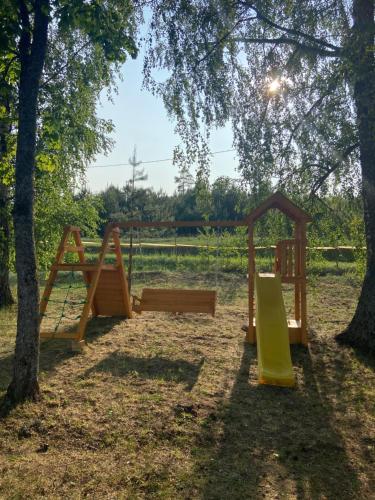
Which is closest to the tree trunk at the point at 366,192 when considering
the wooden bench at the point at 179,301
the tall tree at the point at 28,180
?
the wooden bench at the point at 179,301

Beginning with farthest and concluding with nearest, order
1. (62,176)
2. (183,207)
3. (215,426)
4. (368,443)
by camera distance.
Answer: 1. (183,207)
2. (62,176)
3. (215,426)
4. (368,443)

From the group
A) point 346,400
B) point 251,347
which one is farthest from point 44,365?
point 346,400

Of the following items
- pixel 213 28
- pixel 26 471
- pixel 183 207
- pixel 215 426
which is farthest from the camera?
pixel 183 207

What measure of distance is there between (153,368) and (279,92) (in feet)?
15.0

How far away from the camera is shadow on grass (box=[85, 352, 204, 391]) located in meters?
5.15

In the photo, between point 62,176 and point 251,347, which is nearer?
point 251,347

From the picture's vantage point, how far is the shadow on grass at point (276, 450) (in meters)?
2.93

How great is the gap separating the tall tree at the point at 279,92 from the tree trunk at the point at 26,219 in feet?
9.12

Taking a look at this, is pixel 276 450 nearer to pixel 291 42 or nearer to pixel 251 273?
pixel 251 273

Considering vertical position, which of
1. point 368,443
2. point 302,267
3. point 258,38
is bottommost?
point 368,443

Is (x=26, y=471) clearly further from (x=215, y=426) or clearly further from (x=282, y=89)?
(x=282, y=89)

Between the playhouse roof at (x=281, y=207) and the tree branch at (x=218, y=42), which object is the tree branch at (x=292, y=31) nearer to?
the tree branch at (x=218, y=42)

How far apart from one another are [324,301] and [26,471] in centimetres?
874

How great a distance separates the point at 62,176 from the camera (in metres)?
10.3
